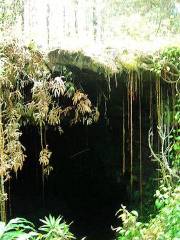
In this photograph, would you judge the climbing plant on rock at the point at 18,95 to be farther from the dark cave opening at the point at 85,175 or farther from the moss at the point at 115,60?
the dark cave opening at the point at 85,175

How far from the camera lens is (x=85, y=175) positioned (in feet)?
33.8

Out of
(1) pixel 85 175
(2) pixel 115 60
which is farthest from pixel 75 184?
(2) pixel 115 60

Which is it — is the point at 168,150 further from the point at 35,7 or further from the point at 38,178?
the point at 38,178

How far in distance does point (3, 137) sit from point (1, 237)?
5.24ft

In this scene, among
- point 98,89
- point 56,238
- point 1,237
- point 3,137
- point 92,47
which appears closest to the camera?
point 1,237

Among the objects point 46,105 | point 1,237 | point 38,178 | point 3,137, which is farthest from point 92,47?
point 38,178

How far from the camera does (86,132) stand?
9.12 metres

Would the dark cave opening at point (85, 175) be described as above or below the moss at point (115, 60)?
below

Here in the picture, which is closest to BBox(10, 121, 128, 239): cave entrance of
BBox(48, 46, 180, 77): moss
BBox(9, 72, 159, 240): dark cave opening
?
BBox(9, 72, 159, 240): dark cave opening

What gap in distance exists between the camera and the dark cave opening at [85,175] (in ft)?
25.9

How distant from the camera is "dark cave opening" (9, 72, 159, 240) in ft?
25.9

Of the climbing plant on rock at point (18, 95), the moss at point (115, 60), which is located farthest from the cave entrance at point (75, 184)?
the climbing plant on rock at point (18, 95)

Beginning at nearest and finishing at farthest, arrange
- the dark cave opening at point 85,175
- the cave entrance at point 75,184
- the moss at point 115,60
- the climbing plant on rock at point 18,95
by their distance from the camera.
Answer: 1. the climbing plant on rock at point 18,95
2. the moss at point 115,60
3. the dark cave opening at point 85,175
4. the cave entrance at point 75,184

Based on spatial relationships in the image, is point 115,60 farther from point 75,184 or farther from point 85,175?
point 75,184
